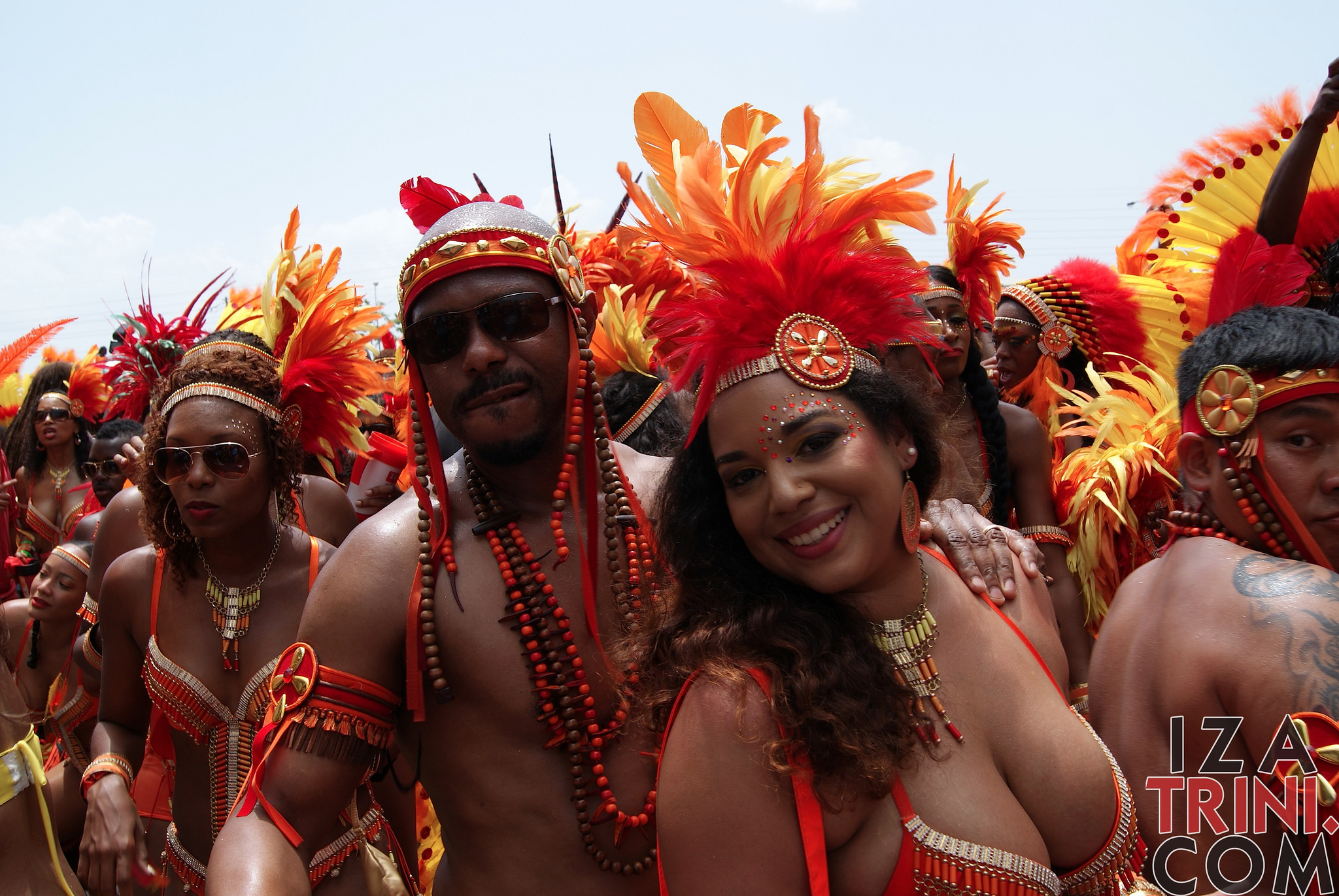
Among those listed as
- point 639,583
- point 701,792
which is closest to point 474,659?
point 639,583

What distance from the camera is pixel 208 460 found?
333 centimetres

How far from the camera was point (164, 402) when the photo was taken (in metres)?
3.53

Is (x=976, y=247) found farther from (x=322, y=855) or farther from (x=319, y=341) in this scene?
(x=322, y=855)

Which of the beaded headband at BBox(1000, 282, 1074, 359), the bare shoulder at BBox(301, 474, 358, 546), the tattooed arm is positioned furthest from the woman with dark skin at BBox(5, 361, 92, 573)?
the tattooed arm

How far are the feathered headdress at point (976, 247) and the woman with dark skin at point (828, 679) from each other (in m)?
3.43

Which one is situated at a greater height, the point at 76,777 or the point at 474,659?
the point at 474,659

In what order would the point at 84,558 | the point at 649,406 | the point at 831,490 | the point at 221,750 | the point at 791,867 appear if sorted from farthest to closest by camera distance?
the point at 84,558 → the point at 649,406 → the point at 221,750 → the point at 831,490 → the point at 791,867

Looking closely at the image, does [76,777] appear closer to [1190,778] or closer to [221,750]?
[221,750]

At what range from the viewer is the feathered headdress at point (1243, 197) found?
3.72 meters

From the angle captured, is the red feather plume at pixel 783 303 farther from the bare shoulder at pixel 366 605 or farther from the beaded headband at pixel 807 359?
the bare shoulder at pixel 366 605

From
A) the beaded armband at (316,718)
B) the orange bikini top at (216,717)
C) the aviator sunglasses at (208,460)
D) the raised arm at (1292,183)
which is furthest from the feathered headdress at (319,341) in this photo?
the raised arm at (1292,183)

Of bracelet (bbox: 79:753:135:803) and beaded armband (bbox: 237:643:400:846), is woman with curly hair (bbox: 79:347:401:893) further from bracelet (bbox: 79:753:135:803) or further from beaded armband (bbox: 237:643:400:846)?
beaded armband (bbox: 237:643:400:846)

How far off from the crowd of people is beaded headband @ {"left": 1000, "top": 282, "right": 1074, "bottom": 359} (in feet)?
6.91

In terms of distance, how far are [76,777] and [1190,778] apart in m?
5.15
